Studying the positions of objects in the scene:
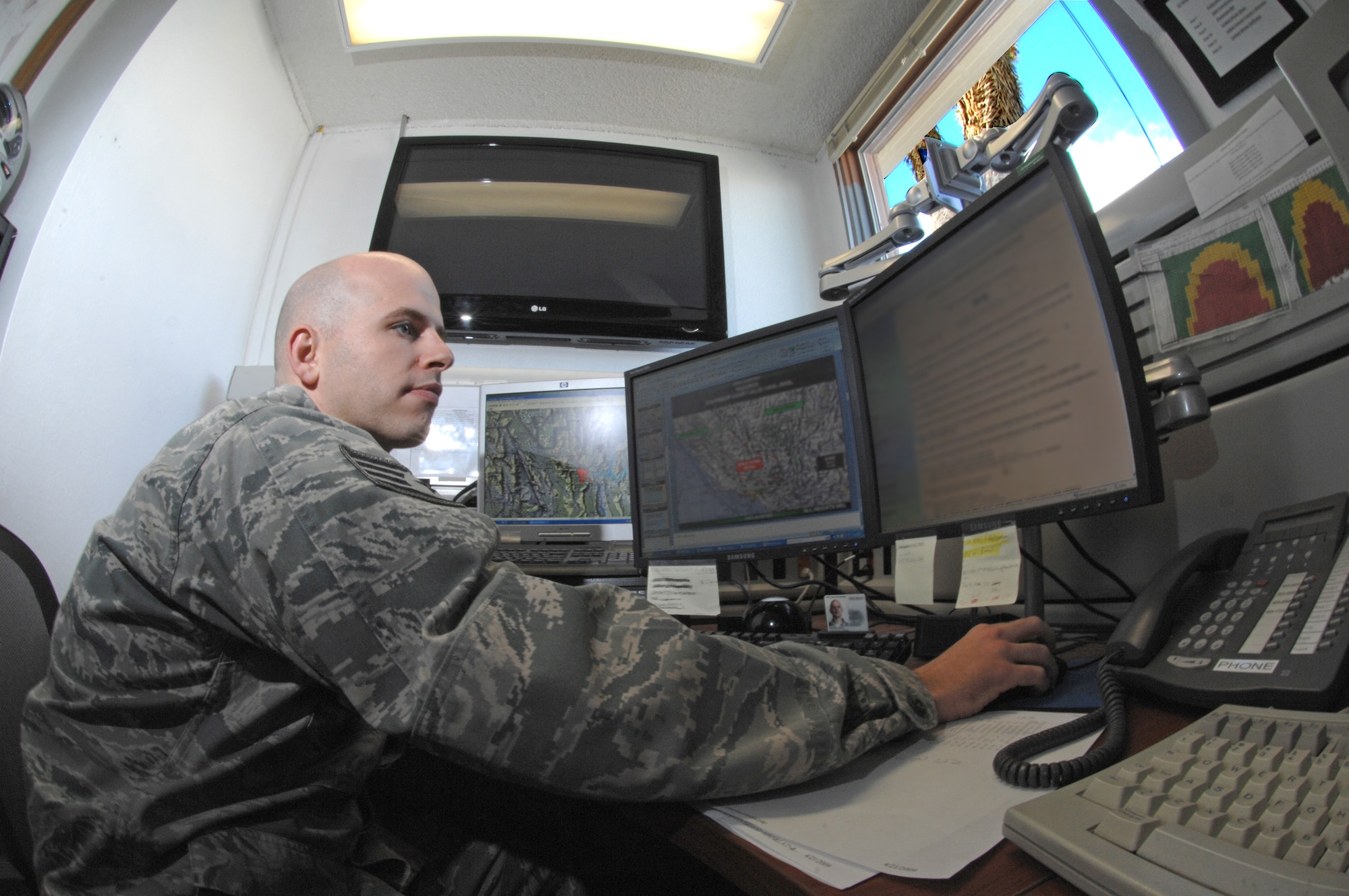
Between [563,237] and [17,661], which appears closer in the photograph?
[17,661]

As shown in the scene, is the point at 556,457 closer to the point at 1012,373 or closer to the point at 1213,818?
the point at 1012,373

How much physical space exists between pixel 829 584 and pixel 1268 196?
91 cm

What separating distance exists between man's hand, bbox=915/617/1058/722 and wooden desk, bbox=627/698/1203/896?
92 millimetres

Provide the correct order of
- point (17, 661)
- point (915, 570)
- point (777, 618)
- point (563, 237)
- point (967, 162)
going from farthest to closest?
point (563, 237)
point (967, 162)
point (777, 618)
point (915, 570)
point (17, 661)

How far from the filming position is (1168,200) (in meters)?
0.88

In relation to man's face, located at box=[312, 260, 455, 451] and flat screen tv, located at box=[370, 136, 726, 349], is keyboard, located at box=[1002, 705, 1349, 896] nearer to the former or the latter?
man's face, located at box=[312, 260, 455, 451]

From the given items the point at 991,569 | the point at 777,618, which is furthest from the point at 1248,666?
the point at 777,618

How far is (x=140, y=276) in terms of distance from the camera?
5.02 ft

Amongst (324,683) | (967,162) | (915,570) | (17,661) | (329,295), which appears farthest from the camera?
(967,162)

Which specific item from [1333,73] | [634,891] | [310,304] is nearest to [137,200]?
[310,304]

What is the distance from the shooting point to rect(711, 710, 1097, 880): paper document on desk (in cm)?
34

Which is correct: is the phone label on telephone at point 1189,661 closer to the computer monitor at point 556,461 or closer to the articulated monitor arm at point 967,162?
the articulated monitor arm at point 967,162

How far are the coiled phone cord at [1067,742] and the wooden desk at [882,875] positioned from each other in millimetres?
15

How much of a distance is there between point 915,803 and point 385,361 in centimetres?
98
